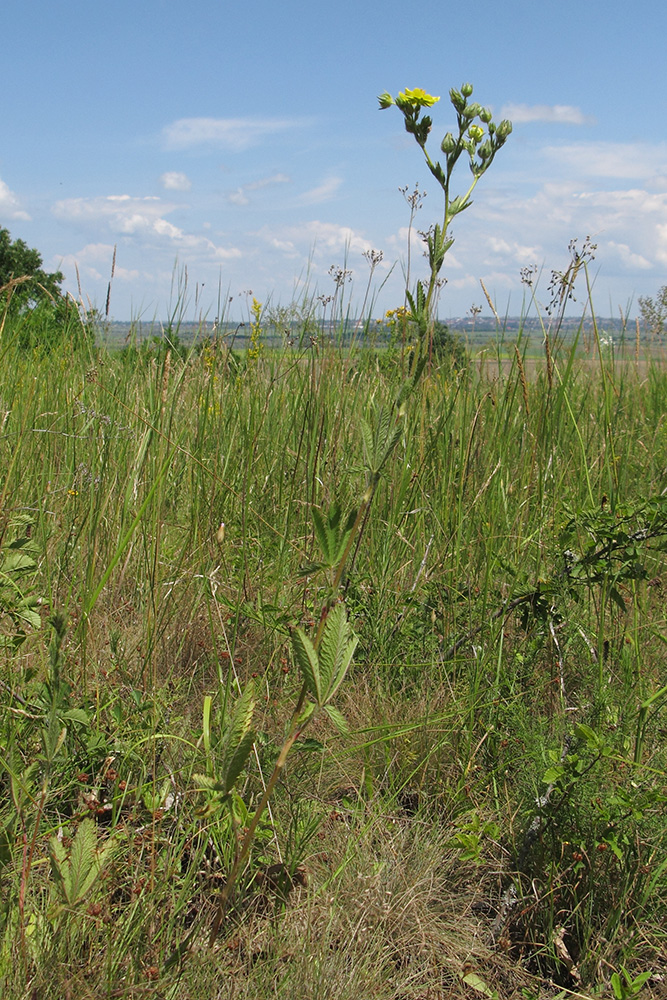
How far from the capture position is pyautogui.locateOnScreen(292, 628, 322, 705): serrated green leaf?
890 mm

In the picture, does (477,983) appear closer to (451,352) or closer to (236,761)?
(236,761)

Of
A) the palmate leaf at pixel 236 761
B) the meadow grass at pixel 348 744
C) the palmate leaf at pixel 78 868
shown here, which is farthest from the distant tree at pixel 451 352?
the palmate leaf at pixel 78 868

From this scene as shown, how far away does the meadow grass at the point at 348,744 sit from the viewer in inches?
41.6

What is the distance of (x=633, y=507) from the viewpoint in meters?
1.55

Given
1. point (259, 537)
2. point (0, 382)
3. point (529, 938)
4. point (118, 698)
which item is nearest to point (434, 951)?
point (529, 938)

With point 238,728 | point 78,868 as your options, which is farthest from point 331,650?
point 78,868

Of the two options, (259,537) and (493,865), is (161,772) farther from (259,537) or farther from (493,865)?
(259,537)

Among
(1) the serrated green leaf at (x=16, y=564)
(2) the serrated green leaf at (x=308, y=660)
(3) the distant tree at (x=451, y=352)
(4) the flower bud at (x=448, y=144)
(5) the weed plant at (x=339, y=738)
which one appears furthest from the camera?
(3) the distant tree at (x=451, y=352)

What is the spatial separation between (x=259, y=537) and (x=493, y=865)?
112cm

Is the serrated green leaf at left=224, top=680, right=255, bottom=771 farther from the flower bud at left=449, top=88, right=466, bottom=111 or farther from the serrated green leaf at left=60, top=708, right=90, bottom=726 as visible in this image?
the flower bud at left=449, top=88, right=466, bottom=111

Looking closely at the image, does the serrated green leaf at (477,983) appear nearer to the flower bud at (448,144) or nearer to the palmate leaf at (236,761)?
the palmate leaf at (236,761)

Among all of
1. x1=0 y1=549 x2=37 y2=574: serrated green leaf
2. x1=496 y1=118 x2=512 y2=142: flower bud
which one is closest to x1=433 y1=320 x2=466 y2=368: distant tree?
x1=496 y1=118 x2=512 y2=142: flower bud

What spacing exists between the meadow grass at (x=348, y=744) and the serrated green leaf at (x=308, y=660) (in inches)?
3.9

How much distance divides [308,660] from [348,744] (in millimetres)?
669
